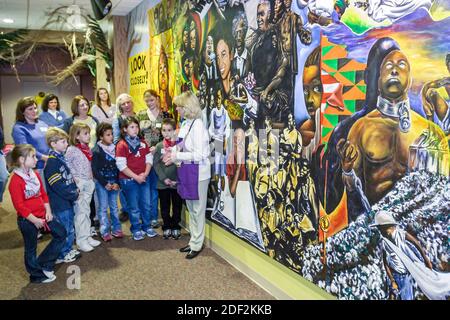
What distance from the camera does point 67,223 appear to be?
3363 mm

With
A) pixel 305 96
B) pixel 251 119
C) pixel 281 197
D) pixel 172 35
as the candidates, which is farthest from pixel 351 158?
pixel 172 35

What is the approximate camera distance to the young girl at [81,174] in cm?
359

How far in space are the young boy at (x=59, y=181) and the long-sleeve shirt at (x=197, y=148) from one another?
3.16ft

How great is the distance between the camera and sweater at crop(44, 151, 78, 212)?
3.18 m

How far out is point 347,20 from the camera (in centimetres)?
195

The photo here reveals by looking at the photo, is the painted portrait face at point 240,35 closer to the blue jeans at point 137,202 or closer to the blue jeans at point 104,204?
the blue jeans at point 137,202

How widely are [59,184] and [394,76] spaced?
8.86 feet

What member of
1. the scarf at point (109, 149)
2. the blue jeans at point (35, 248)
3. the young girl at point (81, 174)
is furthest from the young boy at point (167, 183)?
the blue jeans at point (35, 248)

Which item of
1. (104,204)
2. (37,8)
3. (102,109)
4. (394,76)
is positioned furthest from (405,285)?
(37,8)

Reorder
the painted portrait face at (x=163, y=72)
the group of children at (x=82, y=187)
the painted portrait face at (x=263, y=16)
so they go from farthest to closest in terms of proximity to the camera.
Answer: the painted portrait face at (x=163, y=72)
the group of children at (x=82, y=187)
the painted portrait face at (x=263, y=16)

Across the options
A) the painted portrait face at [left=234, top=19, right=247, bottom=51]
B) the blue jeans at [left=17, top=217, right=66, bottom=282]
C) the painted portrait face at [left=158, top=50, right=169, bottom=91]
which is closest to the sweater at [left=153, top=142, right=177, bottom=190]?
the painted portrait face at [left=158, top=50, right=169, bottom=91]

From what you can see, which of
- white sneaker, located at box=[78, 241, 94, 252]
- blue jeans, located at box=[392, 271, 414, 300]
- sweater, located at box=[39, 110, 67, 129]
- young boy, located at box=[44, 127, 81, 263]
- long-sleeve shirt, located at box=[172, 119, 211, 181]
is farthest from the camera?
sweater, located at box=[39, 110, 67, 129]

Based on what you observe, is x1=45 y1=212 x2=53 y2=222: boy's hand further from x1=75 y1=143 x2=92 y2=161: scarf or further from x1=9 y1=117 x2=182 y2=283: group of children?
x1=75 y1=143 x2=92 y2=161: scarf

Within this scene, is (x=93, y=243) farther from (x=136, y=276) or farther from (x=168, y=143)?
(x=168, y=143)
